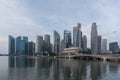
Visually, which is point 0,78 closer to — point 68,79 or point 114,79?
point 68,79

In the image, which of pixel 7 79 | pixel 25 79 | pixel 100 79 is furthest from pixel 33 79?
pixel 100 79

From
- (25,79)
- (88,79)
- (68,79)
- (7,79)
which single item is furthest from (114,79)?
(7,79)

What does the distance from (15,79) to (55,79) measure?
38.3 feet

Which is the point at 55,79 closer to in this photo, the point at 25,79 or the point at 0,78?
the point at 25,79

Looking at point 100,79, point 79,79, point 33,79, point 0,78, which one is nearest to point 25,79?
point 33,79

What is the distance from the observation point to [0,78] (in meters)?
73.6

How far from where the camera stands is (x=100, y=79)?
7488cm

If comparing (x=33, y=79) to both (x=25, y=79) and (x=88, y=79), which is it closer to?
(x=25, y=79)

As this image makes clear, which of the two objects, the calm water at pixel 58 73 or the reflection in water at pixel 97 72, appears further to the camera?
the reflection in water at pixel 97 72

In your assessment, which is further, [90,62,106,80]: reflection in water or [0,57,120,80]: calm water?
[90,62,106,80]: reflection in water

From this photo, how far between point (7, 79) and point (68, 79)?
1789cm

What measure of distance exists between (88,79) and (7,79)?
24183mm

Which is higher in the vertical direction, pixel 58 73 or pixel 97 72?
pixel 58 73

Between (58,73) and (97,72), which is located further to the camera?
(97,72)
